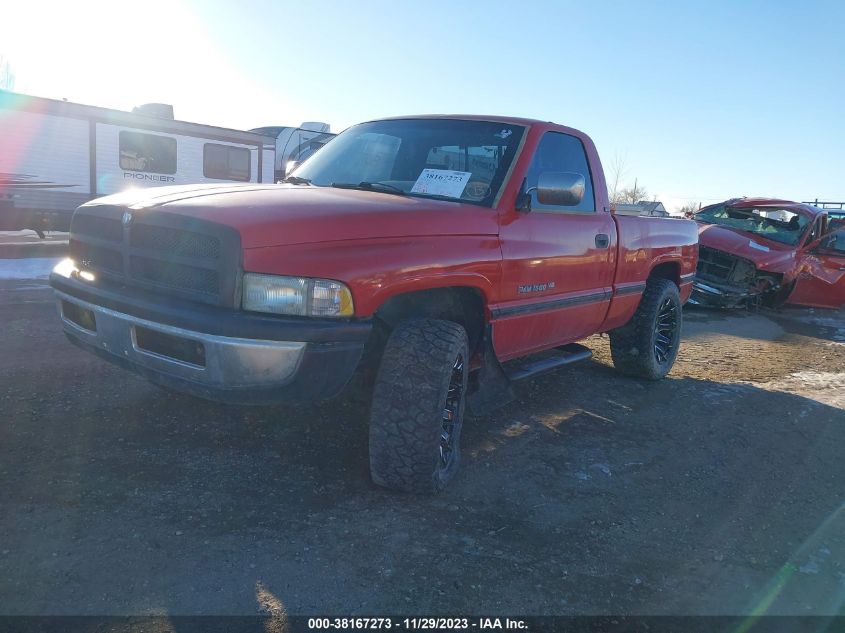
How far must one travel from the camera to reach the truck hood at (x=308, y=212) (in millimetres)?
2713

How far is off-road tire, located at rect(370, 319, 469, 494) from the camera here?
116 inches

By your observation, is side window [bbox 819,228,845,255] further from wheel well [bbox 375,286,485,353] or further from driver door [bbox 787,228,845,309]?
wheel well [bbox 375,286,485,353]

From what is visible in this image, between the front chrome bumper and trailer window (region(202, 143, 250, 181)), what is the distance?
12180 millimetres

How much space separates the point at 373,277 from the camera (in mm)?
2797

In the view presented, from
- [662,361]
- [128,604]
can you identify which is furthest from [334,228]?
[662,361]

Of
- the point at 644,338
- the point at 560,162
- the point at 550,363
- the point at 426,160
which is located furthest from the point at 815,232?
the point at 426,160

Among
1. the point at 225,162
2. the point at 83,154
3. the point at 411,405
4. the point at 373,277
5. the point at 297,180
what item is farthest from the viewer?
the point at 225,162

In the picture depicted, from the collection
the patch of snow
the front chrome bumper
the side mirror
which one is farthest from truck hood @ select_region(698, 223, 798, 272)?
the patch of snow

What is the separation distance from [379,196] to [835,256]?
10071 mm

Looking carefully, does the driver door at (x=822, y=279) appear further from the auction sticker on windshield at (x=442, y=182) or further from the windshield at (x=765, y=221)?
the auction sticker on windshield at (x=442, y=182)

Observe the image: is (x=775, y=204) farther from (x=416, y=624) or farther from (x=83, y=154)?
(x=83, y=154)

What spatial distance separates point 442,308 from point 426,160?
102 cm

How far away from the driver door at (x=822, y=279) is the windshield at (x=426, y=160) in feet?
28.5

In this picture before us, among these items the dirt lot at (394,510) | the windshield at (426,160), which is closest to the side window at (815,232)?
the dirt lot at (394,510)
